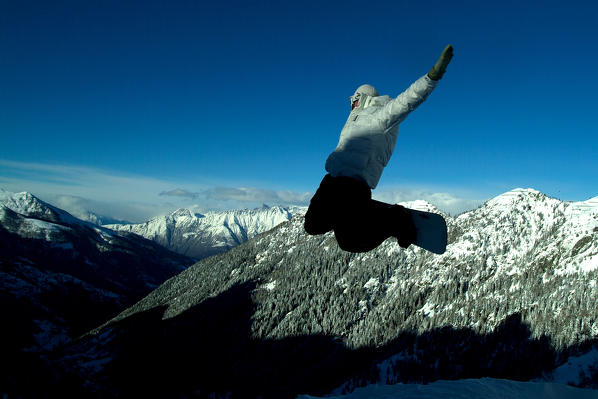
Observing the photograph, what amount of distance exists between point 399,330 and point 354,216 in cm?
16558

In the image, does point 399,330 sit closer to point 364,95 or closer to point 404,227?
point 404,227

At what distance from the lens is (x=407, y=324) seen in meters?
155

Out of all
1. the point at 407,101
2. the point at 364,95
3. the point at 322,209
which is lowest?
the point at 322,209

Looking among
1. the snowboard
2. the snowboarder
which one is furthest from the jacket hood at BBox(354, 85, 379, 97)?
the snowboard

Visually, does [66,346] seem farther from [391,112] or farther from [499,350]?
[391,112]

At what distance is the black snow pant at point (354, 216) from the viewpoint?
7496 millimetres

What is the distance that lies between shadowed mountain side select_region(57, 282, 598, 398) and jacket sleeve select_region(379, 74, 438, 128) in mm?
133986

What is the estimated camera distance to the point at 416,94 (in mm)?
5875

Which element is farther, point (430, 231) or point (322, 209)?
point (430, 231)

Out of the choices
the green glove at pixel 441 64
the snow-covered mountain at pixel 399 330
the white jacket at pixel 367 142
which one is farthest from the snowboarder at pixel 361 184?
the snow-covered mountain at pixel 399 330

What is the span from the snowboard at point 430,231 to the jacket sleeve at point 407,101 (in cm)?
245

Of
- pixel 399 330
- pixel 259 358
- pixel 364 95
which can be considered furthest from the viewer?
pixel 399 330

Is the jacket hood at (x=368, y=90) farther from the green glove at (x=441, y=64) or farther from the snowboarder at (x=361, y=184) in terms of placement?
the green glove at (x=441, y=64)

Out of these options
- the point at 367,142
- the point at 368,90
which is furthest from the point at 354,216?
the point at 368,90
